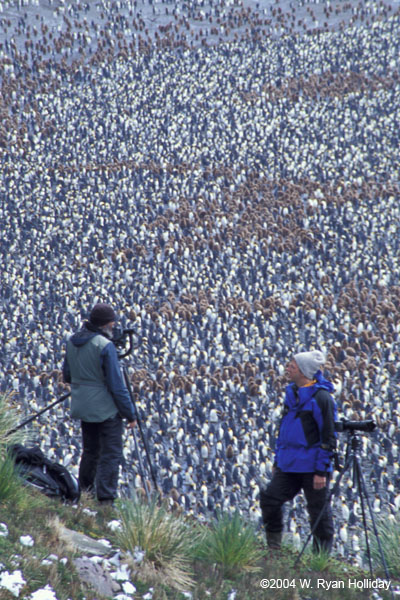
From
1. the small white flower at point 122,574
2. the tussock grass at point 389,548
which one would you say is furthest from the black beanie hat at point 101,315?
the tussock grass at point 389,548

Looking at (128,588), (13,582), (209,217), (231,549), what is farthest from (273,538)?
(209,217)

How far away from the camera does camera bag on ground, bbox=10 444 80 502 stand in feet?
16.2

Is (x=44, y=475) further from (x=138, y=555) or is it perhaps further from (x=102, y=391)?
(x=138, y=555)

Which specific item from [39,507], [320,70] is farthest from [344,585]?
[320,70]

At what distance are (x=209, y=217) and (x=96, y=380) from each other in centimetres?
2452

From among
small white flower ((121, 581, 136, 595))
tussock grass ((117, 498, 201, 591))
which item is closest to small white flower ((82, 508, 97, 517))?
tussock grass ((117, 498, 201, 591))

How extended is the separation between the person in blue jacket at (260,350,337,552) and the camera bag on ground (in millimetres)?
1443

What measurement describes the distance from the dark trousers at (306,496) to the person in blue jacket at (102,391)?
115 cm

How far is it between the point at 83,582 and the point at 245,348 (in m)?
16.0

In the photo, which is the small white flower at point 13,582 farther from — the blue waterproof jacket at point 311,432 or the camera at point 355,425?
the camera at point 355,425

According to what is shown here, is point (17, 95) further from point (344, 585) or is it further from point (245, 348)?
point (344, 585)

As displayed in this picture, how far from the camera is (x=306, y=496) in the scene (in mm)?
4871

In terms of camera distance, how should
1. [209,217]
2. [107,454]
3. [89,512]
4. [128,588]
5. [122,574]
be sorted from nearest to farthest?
[128,588], [122,574], [89,512], [107,454], [209,217]

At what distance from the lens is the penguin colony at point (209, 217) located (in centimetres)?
1579
